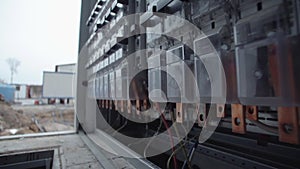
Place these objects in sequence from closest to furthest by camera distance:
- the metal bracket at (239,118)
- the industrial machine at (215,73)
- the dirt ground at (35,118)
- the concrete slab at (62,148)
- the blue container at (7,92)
Answer: 1. the industrial machine at (215,73)
2. the metal bracket at (239,118)
3. the concrete slab at (62,148)
4. the dirt ground at (35,118)
5. the blue container at (7,92)

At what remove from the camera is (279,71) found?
353 millimetres

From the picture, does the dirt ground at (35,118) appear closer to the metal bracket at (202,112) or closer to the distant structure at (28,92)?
the metal bracket at (202,112)

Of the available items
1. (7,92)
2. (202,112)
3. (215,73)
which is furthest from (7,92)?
(215,73)

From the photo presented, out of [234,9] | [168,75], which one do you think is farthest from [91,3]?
[234,9]

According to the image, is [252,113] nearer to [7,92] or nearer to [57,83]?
[57,83]

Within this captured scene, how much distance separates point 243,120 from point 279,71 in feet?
0.63

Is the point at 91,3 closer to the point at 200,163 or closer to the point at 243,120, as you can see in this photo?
the point at 200,163

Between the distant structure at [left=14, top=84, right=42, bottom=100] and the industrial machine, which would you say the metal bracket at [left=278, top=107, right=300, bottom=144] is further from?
the distant structure at [left=14, top=84, right=42, bottom=100]

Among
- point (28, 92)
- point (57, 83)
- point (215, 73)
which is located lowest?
point (215, 73)

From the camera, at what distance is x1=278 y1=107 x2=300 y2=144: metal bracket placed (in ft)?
1.25

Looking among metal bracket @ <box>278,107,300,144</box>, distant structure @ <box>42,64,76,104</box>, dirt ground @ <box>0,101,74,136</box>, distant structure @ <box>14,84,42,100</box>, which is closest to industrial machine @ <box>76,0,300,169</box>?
metal bracket @ <box>278,107,300,144</box>

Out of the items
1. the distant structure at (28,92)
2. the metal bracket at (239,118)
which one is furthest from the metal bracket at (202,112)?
the distant structure at (28,92)

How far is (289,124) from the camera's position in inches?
15.8

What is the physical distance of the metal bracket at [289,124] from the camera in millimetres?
382
